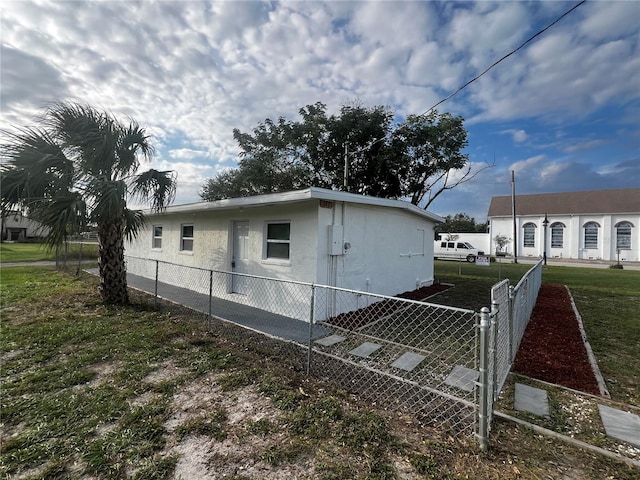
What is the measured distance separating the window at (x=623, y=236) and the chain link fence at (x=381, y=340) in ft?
128

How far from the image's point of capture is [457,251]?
2656 cm

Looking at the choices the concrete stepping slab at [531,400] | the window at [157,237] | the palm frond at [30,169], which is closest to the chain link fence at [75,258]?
the window at [157,237]

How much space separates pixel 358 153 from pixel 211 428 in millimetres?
13932

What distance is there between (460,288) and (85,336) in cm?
1104

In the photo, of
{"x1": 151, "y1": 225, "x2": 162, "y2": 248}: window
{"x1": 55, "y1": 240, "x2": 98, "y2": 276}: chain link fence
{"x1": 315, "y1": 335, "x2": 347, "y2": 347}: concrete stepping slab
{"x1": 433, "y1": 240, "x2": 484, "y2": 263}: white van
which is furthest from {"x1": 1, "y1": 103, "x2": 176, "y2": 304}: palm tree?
{"x1": 433, "y1": 240, "x2": 484, "y2": 263}: white van

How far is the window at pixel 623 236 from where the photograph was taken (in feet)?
104

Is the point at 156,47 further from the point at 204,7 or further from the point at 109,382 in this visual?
the point at 109,382

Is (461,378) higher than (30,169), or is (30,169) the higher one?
(30,169)

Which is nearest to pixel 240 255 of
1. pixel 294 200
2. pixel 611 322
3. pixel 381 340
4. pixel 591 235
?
pixel 294 200

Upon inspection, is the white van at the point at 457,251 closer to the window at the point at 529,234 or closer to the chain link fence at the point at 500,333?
the window at the point at 529,234

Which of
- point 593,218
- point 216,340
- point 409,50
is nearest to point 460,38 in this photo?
point 409,50

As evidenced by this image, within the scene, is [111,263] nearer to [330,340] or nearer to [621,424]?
[330,340]

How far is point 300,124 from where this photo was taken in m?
15.9

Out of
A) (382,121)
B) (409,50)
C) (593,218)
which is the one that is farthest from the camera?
→ (593,218)
